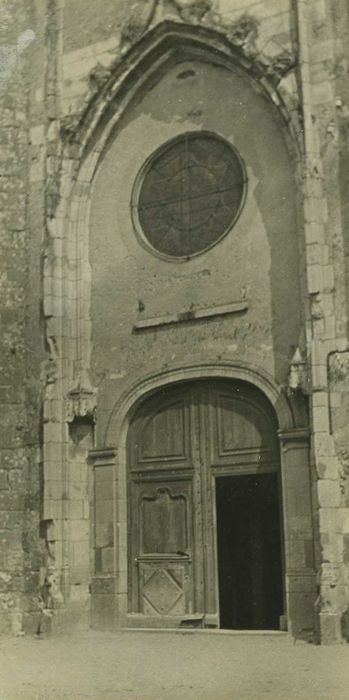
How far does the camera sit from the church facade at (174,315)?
1027 centimetres

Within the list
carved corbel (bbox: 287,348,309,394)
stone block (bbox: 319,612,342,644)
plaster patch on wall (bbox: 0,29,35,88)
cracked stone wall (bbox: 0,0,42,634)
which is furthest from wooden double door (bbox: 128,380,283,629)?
plaster patch on wall (bbox: 0,29,35,88)

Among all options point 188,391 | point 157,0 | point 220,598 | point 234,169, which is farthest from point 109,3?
point 220,598

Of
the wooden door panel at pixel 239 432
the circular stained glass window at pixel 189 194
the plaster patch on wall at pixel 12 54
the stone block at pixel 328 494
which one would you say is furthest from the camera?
the plaster patch on wall at pixel 12 54

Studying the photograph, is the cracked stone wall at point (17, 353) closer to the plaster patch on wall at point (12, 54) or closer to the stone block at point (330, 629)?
the plaster patch on wall at point (12, 54)

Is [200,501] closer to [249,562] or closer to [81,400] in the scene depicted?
[249,562]

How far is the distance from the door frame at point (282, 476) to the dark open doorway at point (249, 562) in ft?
3.67

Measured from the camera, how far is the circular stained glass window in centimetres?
1140

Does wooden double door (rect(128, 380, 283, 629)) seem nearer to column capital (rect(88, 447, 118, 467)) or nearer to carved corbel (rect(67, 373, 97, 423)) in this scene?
column capital (rect(88, 447, 118, 467))

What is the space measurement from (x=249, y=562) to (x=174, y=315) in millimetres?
3133

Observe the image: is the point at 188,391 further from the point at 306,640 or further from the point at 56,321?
the point at 306,640

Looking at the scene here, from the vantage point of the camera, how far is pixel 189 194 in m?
11.7

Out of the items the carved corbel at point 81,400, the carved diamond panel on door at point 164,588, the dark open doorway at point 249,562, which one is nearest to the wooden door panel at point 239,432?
the dark open doorway at point 249,562

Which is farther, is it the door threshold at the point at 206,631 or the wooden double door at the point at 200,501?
the wooden double door at the point at 200,501

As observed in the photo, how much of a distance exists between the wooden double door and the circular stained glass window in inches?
70.0
